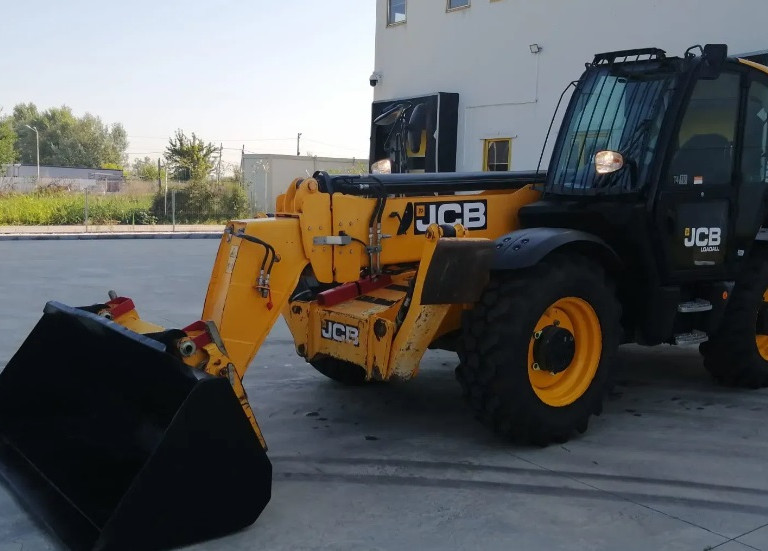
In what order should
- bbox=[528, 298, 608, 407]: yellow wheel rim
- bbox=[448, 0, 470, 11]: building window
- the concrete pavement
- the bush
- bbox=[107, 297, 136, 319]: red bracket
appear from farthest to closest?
the bush → the concrete pavement → bbox=[448, 0, 470, 11]: building window → bbox=[528, 298, 608, 407]: yellow wheel rim → bbox=[107, 297, 136, 319]: red bracket

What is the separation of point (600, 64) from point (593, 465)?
2.70 meters

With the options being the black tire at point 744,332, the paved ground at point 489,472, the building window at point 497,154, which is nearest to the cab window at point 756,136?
the black tire at point 744,332

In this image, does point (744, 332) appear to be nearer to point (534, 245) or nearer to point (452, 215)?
point (534, 245)

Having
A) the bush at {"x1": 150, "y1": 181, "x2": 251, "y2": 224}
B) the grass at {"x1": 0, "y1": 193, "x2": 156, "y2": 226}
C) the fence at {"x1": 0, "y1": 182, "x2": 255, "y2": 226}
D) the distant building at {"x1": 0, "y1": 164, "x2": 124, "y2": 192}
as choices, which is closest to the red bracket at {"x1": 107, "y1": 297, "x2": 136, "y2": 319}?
the fence at {"x1": 0, "y1": 182, "x2": 255, "y2": 226}

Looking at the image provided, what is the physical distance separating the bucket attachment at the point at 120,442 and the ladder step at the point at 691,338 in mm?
3068

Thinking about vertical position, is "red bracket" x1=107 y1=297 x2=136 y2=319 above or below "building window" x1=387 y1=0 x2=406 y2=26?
below

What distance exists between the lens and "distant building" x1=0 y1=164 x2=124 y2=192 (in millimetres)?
31266

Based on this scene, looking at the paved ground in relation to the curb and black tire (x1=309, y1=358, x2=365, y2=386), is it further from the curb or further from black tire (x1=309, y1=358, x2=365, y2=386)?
the curb

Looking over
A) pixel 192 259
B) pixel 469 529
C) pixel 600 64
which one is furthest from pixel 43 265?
pixel 469 529

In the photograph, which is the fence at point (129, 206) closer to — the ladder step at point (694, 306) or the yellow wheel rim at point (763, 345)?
the yellow wheel rim at point (763, 345)

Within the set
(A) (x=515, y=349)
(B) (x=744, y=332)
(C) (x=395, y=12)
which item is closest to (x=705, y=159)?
(B) (x=744, y=332)

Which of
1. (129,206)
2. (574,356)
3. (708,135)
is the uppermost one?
(708,135)

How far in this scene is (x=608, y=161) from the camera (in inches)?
196

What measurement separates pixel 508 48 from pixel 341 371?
362 inches
